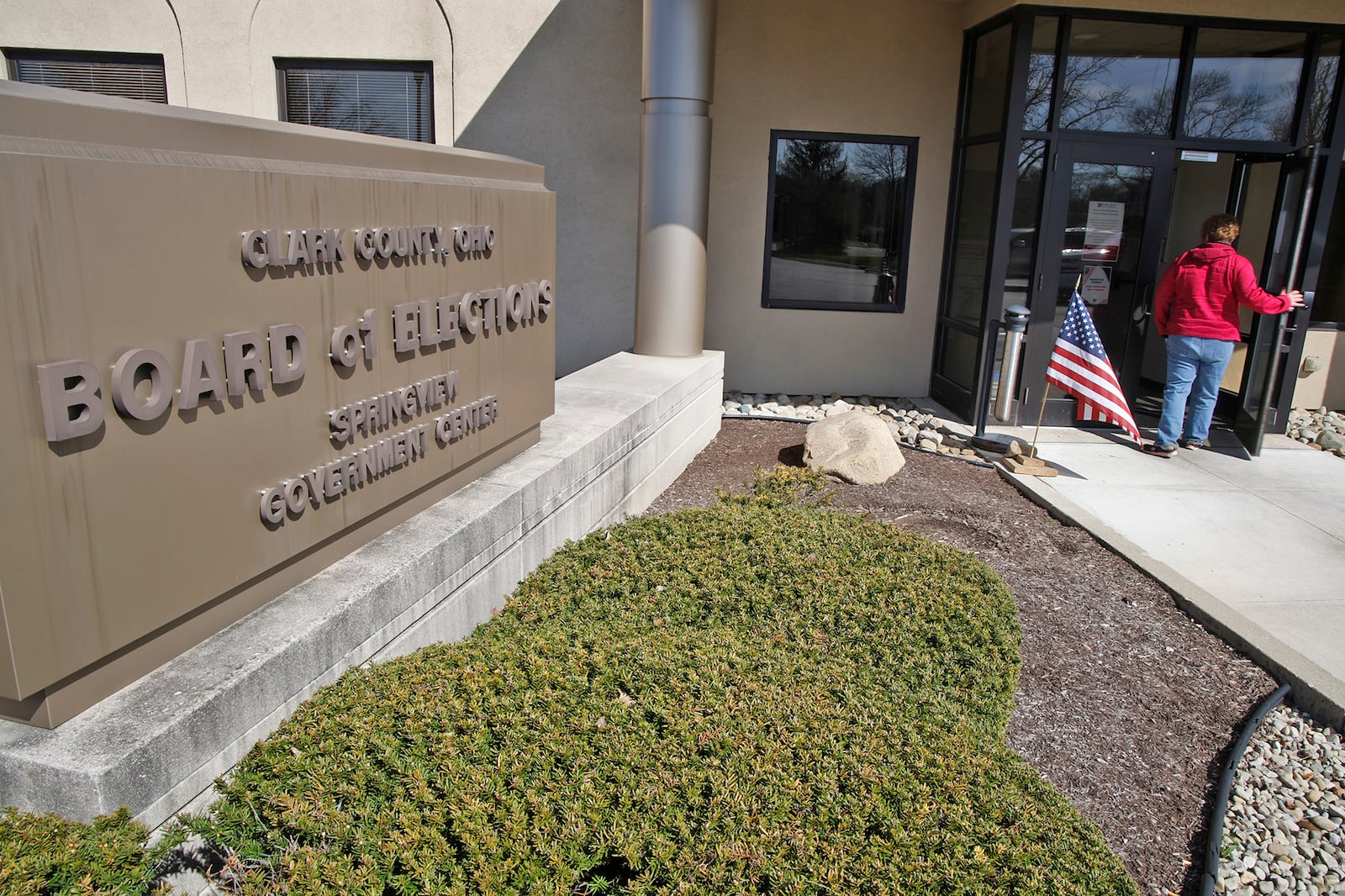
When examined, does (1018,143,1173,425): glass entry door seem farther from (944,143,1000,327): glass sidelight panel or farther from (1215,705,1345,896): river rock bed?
(1215,705,1345,896): river rock bed

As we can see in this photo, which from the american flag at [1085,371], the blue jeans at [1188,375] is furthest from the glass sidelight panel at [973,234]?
the blue jeans at [1188,375]

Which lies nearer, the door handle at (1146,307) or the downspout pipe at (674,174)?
the downspout pipe at (674,174)

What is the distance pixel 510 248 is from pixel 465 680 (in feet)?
8.54

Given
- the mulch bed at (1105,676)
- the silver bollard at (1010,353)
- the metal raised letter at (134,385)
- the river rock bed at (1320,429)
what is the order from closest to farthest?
1. the metal raised letter at (134,385)
2. the mulch bed at (1105,676)
3. the silver bollard at (1010,353)
4. the river rock bed at (1320,429)

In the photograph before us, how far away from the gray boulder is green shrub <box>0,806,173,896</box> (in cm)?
576

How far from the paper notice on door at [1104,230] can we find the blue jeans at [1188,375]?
106 cm

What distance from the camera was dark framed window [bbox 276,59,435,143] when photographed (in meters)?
9.80

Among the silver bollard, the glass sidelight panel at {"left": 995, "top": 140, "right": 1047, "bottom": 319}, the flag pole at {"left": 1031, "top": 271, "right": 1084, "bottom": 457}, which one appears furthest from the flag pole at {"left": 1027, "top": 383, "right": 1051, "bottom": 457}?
the glass sidelight panel at {"left": 995, "top": 140, "right": 1047, "bottom": 319}

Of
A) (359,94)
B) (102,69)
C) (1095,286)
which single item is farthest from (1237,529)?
(102,69)

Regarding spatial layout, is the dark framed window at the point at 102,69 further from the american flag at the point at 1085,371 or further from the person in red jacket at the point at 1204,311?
the person in red jacket at the point at 1204,311

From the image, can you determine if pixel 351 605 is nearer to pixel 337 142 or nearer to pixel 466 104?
pixel 337 142

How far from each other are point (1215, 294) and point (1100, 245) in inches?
44.9

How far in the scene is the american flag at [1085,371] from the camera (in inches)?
295

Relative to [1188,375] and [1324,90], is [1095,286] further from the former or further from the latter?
[1324,90]
